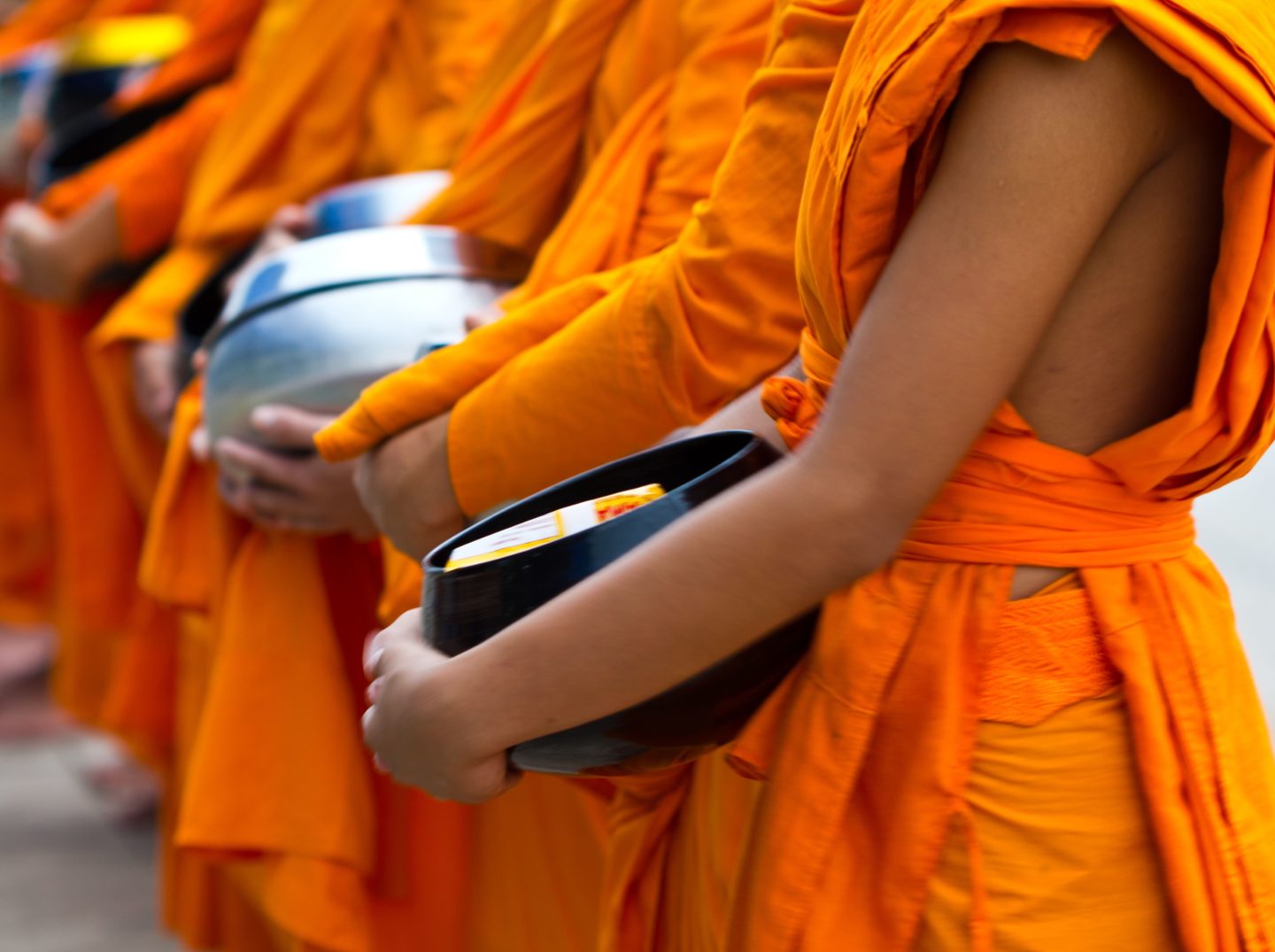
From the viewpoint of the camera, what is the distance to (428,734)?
0.92 metres

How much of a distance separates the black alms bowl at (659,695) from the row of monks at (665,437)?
33mm

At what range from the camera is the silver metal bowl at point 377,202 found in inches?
66.7

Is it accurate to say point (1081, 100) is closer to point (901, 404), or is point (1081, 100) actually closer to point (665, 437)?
point (901, 404)

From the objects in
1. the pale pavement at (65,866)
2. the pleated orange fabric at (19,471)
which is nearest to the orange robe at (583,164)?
the pale pavement at (65,866)

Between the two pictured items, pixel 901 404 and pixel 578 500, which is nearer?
pixel 901 404

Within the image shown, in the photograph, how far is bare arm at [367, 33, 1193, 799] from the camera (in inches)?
30.1

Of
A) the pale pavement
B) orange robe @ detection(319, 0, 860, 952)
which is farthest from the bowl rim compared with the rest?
the pale pavement

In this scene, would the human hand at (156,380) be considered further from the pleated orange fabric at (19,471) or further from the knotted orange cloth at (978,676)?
the knotted orange cloth at (978,676)

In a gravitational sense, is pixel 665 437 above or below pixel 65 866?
above

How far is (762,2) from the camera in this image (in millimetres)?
1257

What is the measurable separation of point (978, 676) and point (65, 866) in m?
2.45

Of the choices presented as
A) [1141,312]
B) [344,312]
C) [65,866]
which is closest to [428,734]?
[1141,312]

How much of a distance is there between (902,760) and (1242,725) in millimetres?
202

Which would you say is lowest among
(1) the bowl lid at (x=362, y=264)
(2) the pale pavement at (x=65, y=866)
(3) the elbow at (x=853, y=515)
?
(2) the pale pavement at (x=65, y=866)
